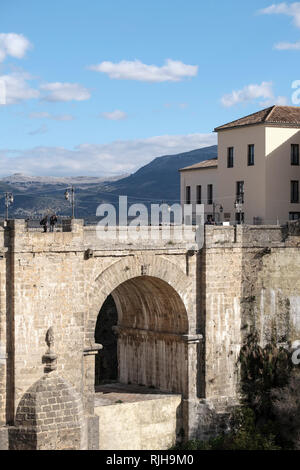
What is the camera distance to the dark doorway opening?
4373 centimetres

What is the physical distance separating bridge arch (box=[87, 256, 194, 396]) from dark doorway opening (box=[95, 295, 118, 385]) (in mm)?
4549

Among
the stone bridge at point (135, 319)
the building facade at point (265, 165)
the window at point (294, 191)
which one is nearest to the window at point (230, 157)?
the building facade at point (265, 165)

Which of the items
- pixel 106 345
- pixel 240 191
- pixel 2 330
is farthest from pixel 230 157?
pixel 2 330

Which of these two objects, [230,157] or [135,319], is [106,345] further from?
[230,157]

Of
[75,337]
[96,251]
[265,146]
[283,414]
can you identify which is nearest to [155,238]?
[96,251]

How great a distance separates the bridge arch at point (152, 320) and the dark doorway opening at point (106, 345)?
4.55 metres

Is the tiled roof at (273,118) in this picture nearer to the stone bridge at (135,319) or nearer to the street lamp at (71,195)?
the stone bridge at (135,319)

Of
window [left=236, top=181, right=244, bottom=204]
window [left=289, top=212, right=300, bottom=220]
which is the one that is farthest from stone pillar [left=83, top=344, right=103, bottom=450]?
window [left=289, top=212, right=300, bottom=220]

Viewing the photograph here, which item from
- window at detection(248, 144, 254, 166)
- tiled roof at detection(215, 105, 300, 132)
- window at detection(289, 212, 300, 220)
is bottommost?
window at detection(289, 212, 300, 220)

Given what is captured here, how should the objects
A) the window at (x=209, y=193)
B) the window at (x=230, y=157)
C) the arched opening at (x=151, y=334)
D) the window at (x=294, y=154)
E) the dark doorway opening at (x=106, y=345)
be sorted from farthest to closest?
1. the window at (x=209, y=193)
2. the window at (x=230, y=157)
3. the window at (x=294, y=154)
4. the dark doorway opening at (x=106, y=345)
5. the arched opening at (x=151, y=334)

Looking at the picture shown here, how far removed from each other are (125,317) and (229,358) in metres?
5.17

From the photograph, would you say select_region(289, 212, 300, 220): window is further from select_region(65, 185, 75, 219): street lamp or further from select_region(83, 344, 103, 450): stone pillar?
select_region(83, 344, 103, 450): stone pillar

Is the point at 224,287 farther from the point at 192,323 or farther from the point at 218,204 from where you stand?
the point at 218,204

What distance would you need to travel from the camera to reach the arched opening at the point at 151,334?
36.3 metres
